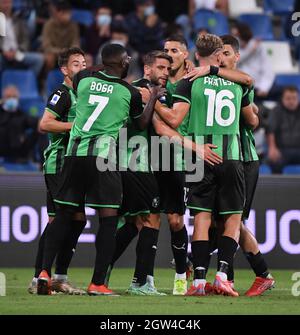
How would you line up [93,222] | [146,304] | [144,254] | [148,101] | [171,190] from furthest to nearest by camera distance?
[93,222]
[171,190]
[144,254]
[148,101]
[146,304]

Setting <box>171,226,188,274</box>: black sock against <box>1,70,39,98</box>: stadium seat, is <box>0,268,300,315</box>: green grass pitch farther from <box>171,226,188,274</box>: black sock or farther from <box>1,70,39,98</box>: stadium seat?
<box>1,70,39,98</box>: stadium seat

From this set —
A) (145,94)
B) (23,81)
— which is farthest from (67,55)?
→ (23,81)

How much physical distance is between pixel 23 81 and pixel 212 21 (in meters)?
3.29

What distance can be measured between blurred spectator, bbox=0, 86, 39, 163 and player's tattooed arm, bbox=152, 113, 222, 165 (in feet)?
18.7

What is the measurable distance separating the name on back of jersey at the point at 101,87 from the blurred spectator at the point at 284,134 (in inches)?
256

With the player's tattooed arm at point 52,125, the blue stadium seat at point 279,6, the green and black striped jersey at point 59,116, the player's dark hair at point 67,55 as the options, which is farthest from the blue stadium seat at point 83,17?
the player's tattooed arm at point 52,125

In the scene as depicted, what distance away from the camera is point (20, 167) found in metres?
14.7

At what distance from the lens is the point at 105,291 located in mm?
8727

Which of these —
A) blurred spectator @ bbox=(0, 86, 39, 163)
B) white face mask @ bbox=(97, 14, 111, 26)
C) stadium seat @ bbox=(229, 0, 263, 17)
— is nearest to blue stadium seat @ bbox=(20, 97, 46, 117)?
blurred spectator @ bbox=(0, 86, 39, 163)

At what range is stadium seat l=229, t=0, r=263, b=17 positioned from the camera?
18.0 m

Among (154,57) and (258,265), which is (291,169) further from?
(154,57)

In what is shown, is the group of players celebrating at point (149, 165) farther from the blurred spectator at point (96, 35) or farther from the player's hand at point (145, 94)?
the blurred spectator at point (96, 35)

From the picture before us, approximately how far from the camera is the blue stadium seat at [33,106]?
1557 cm
